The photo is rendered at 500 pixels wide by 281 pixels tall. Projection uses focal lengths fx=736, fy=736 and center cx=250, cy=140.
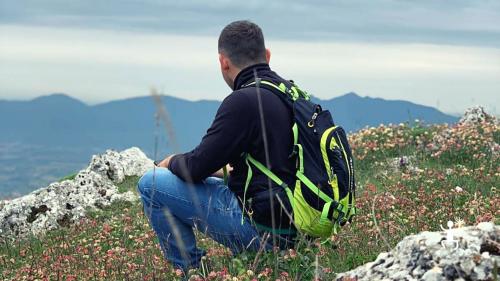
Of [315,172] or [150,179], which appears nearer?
[315,172]

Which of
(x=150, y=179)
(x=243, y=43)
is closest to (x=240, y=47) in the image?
(x=243, y=43)

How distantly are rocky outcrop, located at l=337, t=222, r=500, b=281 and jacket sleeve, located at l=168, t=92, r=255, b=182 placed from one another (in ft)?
6.23

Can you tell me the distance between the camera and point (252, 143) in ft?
23.3

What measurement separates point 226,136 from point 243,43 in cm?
93

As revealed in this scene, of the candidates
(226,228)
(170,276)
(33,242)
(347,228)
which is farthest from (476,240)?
(33,242)

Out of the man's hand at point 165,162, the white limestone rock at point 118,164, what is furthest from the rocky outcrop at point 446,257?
the white limestone rock at point 118,164

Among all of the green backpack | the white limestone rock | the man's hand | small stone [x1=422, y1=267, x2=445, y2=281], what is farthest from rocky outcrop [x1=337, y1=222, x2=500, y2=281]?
the white limestone rock

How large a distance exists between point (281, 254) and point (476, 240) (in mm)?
2488

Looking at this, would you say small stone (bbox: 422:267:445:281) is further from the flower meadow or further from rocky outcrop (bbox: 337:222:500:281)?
the flower meadow

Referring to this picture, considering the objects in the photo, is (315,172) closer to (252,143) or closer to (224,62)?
(252,143)

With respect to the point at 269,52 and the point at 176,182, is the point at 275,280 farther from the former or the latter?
Answer: the point at 269,52

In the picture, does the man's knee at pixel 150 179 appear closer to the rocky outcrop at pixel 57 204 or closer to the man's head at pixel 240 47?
the man's head at pixel 240 47

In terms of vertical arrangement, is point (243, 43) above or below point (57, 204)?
above

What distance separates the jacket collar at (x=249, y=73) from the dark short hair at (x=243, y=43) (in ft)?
0.14
